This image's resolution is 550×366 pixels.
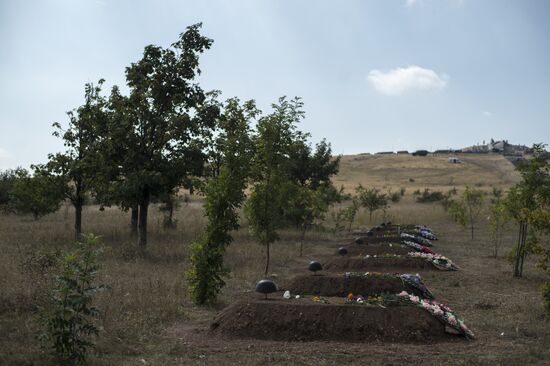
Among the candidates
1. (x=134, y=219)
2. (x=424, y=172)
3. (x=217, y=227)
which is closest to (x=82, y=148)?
(x=134, y=219)

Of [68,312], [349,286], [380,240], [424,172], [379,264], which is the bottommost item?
[379,264]

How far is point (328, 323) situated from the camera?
9398 mm

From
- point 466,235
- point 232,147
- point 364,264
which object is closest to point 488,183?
point 466,235

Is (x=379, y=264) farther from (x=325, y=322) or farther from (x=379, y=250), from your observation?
(x=325, y=322)

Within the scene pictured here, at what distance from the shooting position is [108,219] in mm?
33000

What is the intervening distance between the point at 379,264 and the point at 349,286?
5717 millimetres

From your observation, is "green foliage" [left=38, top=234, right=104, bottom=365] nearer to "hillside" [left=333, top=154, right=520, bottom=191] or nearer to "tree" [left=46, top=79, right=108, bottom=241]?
"tree" [left=46, top=79, right=108, bottom=241]

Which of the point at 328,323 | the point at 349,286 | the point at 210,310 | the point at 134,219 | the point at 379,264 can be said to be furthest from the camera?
the point at 134,219

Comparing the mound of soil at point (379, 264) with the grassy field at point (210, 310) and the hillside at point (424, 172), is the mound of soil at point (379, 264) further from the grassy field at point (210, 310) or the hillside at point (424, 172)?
the hillside at point (424, 172)

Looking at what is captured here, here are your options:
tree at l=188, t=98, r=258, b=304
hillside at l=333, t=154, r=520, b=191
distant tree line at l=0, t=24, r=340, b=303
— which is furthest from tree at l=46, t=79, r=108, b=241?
hillside at l=333, t=154, r=520, b=191

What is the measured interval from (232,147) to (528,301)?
27.2ft

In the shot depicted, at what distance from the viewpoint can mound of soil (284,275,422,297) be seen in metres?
12.5

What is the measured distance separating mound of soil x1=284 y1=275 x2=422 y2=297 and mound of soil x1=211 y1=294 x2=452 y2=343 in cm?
277

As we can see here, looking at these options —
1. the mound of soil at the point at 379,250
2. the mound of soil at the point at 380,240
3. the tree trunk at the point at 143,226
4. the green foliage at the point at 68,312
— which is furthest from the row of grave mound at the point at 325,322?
the mound of soil at the point at 380,240
